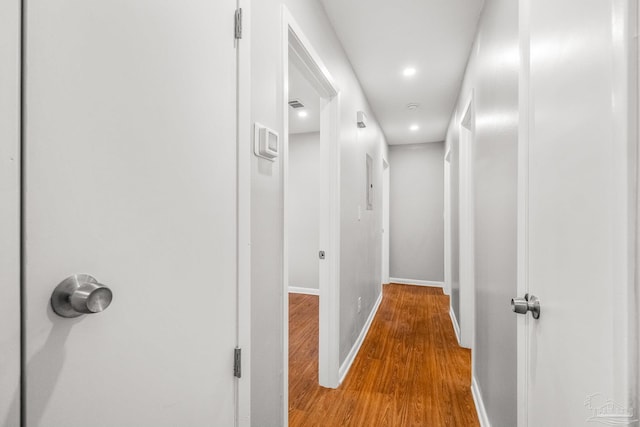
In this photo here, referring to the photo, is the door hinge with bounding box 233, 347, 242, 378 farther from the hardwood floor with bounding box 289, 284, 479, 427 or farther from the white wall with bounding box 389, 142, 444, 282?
the white wall with bounding box 389, 142, 444, 282

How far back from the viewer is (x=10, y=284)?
0.44 m

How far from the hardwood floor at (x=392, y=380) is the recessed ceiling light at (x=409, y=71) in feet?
8.59

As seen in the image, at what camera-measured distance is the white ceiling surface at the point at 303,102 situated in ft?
9.27

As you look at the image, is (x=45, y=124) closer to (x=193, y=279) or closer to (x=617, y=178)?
(x=193, y=279)

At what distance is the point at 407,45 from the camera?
229cm

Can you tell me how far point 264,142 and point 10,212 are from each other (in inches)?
30.6

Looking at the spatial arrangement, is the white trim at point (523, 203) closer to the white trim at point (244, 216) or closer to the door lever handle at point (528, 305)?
the door lever handle at point (528, 305)

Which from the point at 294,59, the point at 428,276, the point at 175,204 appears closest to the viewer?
the point at 175,204

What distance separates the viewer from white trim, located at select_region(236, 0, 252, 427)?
977 mm

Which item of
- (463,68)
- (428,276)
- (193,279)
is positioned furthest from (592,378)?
(428,276)

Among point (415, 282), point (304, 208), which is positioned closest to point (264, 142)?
point (304, 208)

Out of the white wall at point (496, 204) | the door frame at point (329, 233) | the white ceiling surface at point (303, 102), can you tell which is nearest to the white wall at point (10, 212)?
the white wall at point (496, 204)

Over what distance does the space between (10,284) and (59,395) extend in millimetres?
216

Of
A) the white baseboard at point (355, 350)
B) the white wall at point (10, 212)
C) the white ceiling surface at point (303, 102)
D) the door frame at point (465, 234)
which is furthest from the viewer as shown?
the white ceiling surface at point (303, 102)
